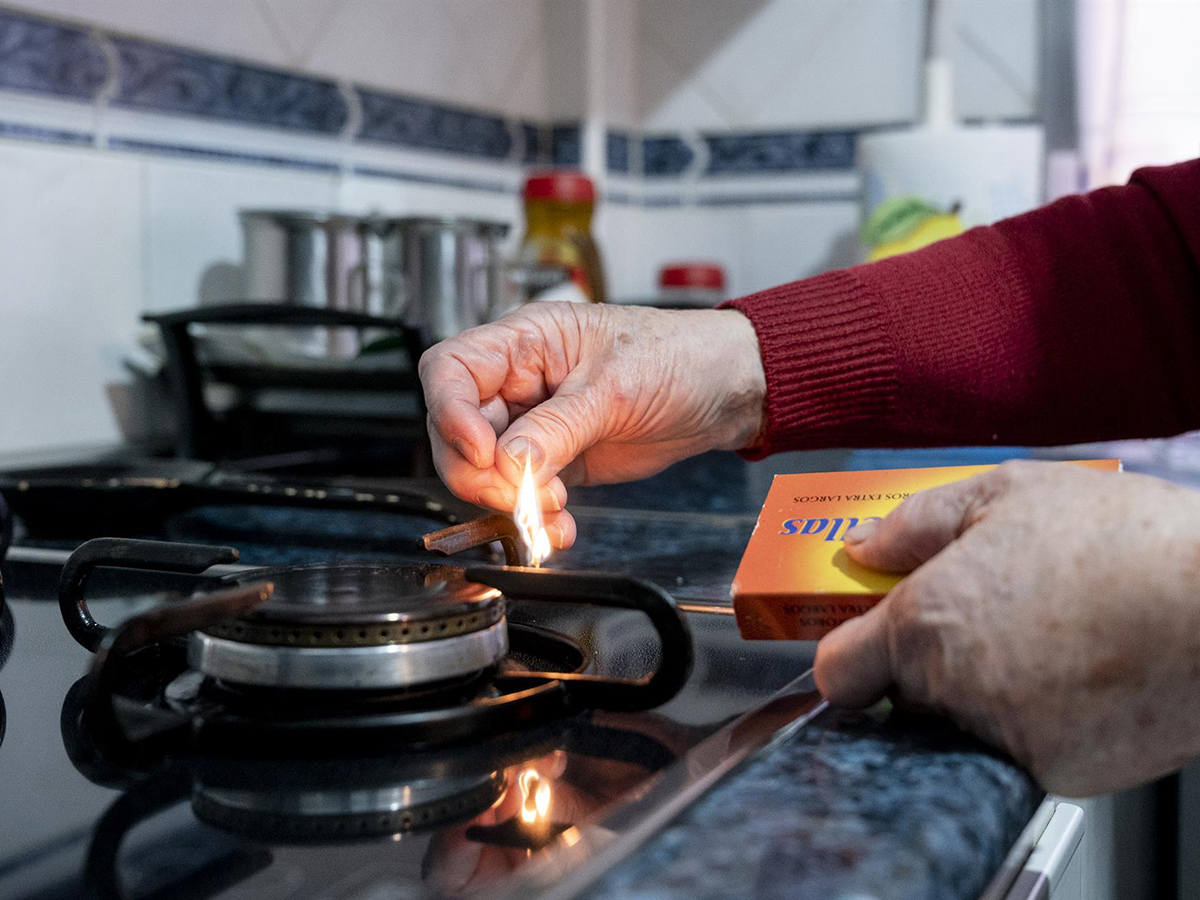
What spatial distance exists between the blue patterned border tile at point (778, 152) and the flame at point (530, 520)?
1.16m

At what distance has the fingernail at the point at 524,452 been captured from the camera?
1.72 feet

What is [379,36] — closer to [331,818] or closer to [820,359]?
[820,359]

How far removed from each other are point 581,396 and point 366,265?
0.49m

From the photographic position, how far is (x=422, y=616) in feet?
1.15

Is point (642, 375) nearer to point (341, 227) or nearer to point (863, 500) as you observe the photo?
point (863, 500)

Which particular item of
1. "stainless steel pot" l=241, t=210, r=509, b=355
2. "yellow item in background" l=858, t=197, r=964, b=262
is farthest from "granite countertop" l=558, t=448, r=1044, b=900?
"yellow item in background" l=858, t=197, r=964, b=262

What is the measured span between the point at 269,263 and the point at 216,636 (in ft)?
2.29

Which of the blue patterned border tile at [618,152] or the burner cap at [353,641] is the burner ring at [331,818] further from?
the blue patterned border tile at [618,152]

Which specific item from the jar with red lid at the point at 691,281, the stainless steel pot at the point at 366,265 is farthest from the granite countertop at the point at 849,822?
the jar with red lid at the point at 691,281

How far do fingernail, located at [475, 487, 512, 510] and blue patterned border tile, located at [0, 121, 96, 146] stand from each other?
0.56 m

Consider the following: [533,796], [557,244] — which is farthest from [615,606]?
[557,244]

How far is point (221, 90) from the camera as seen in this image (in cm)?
107

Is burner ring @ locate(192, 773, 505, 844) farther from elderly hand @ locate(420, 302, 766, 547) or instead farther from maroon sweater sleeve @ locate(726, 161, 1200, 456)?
maroon sweater sleeve @ locate(726, 161, 1200, 456)

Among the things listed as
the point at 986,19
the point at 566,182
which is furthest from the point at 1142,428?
the point at 986,19
